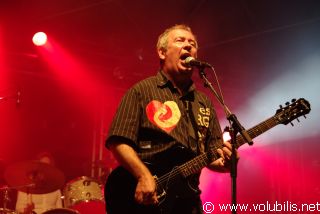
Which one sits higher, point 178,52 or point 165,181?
point 178,52

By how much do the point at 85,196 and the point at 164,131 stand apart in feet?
14.8

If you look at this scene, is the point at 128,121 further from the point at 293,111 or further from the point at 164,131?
the point at 293,111

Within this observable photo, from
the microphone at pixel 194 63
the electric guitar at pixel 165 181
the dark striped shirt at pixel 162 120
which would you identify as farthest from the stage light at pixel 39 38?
the electric guitar at pixel 165 181

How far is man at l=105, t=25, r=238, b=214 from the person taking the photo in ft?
10.1

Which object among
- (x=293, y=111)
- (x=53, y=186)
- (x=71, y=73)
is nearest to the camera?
(x=293, y=111)

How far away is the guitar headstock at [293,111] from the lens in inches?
143

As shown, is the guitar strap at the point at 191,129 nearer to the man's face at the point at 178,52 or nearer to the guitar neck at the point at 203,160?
the guitar neck at the point at 203,160

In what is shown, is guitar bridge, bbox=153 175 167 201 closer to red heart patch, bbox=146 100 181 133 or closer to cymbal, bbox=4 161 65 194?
red heart patch, bbox=146 100 181 133

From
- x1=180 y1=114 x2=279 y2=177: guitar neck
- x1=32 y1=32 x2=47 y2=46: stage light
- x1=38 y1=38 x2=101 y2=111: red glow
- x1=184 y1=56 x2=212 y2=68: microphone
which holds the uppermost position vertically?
x1=32 y1=32 x2=47 y2=46: stage light

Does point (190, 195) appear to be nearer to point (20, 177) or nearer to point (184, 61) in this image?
point (184, 61)

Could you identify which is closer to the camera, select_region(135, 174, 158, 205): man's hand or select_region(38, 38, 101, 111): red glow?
select_region(135, 174, 158, 205): man's hand

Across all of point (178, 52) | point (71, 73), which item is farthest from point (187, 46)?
point (71, 73)

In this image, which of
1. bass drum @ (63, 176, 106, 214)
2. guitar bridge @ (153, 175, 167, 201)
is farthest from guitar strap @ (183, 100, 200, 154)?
bass drum @ (63, 176, 106, 214)

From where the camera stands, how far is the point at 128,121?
3301 millimetres
